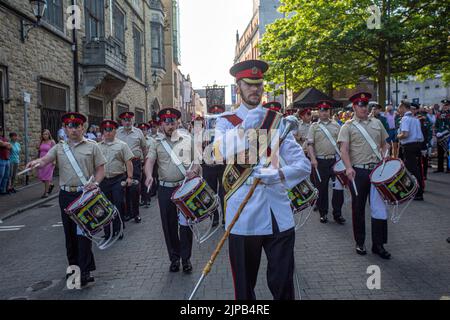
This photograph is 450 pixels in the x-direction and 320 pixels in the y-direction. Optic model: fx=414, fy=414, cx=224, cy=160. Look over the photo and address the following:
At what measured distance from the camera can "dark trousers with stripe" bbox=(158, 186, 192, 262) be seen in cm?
527

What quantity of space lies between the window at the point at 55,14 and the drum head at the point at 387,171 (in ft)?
47.2

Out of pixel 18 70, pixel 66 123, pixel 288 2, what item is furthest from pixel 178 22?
pixel 66 123

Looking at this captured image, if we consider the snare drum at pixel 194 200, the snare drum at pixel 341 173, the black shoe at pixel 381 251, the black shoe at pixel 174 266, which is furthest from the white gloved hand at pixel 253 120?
the snare drum at pixel 341 173

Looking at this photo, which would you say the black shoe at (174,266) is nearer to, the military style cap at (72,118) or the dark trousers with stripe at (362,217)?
the military style cap at (72,118)

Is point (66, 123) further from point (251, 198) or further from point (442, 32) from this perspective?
point (442, 32)

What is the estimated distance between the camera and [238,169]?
303cm

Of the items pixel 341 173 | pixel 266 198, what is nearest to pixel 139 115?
pixel 341 173

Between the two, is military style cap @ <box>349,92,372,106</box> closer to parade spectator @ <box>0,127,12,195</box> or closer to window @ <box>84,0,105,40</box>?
parade spectator @ <box>0,127,12,195</box>

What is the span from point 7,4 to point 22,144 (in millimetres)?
4347

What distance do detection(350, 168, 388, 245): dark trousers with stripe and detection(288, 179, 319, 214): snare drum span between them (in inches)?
24.4

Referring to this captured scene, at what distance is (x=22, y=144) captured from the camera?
44.9 ft

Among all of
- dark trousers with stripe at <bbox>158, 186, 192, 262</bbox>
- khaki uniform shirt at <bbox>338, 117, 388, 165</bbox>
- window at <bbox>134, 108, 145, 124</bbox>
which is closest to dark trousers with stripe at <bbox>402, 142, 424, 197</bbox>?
khaki uniform shirt at <bbox>338, 117, 388, 165</bbox>

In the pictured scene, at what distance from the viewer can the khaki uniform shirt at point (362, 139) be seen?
5621 millimetres
